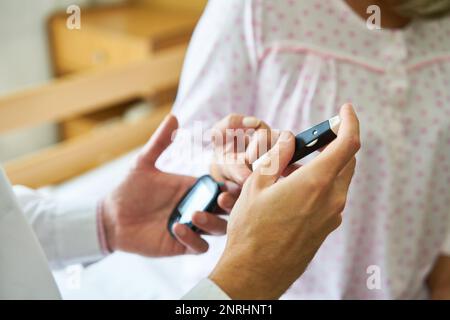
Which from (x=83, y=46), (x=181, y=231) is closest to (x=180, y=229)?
(x=181, y=231)

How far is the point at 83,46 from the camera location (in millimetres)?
1688

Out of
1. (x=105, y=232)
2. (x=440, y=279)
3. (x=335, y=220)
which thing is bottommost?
(x=440, y=279)

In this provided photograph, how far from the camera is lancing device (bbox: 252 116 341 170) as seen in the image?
43 centimetres

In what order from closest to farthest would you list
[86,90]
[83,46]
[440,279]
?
[440,279], [86,90], [83,46]

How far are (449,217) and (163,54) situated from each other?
0.95m

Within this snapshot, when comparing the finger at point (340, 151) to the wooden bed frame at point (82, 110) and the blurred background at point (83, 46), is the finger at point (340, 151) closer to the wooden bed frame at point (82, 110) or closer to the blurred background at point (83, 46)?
the wooden bed frame at point (82, 110)

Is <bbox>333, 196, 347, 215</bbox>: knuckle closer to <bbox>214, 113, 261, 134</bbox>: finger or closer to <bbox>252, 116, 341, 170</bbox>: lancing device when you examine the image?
<bbox>252, 116, 341, 170</bbox>: lancing device

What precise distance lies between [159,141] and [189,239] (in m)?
0.12

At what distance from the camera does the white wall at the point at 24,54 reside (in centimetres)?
165

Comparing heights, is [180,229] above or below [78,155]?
above

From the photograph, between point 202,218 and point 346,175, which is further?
point 202,218

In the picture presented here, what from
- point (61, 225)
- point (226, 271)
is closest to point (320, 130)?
point (226, 271)

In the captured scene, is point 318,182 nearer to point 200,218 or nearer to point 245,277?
point 245,277

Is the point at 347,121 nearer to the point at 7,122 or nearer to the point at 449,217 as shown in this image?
the point at 449,217
